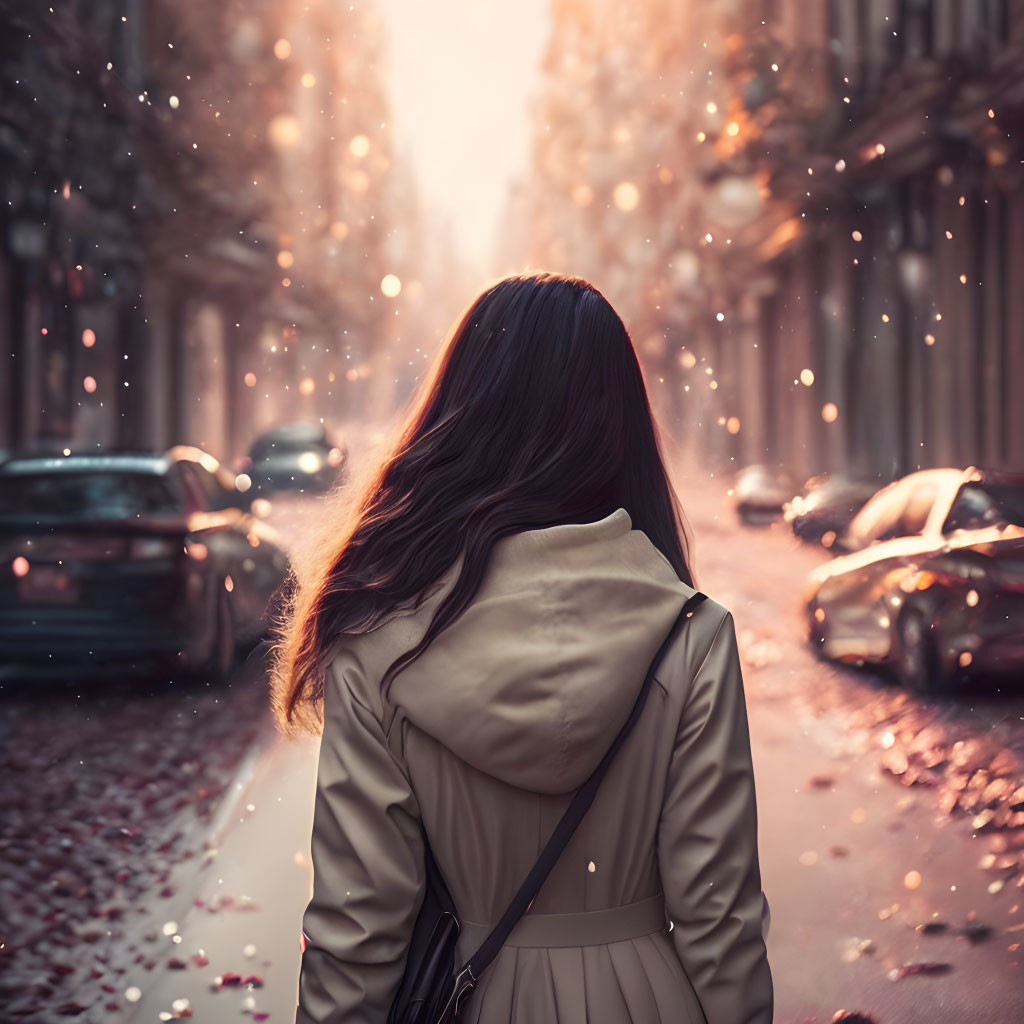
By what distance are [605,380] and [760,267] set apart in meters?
10.2

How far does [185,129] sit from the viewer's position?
16.8m

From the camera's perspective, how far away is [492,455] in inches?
57.1

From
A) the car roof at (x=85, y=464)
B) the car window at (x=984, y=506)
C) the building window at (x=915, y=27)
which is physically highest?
the building window at (x=915, y=27)

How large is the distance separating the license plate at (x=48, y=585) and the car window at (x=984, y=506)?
4652 mm

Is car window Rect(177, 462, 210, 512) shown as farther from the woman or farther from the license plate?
the woman

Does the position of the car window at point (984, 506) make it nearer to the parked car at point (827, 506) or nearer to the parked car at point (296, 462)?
the parked car at point (827, 506)

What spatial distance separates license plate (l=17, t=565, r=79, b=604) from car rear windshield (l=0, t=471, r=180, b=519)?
32 cm

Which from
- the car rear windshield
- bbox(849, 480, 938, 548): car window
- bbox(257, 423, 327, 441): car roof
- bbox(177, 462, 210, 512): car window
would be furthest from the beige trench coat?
bbox(257, 423, 327, 441): car roof

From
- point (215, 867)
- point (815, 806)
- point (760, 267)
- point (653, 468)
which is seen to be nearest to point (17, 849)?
point (215, 867)

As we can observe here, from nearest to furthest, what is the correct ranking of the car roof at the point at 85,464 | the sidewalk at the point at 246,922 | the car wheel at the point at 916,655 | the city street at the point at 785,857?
the sidewalk at the point at 246,922
the city street at the point at 785,857
the car wheel at the point at 916,655
the car roof at the point at 85,464

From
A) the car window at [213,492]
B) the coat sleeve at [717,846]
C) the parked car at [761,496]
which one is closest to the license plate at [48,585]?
the car window at [213,492]

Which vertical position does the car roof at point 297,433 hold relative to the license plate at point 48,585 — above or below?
below

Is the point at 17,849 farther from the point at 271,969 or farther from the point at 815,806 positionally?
the point at 815,806

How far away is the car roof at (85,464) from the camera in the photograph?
6.30 metres
